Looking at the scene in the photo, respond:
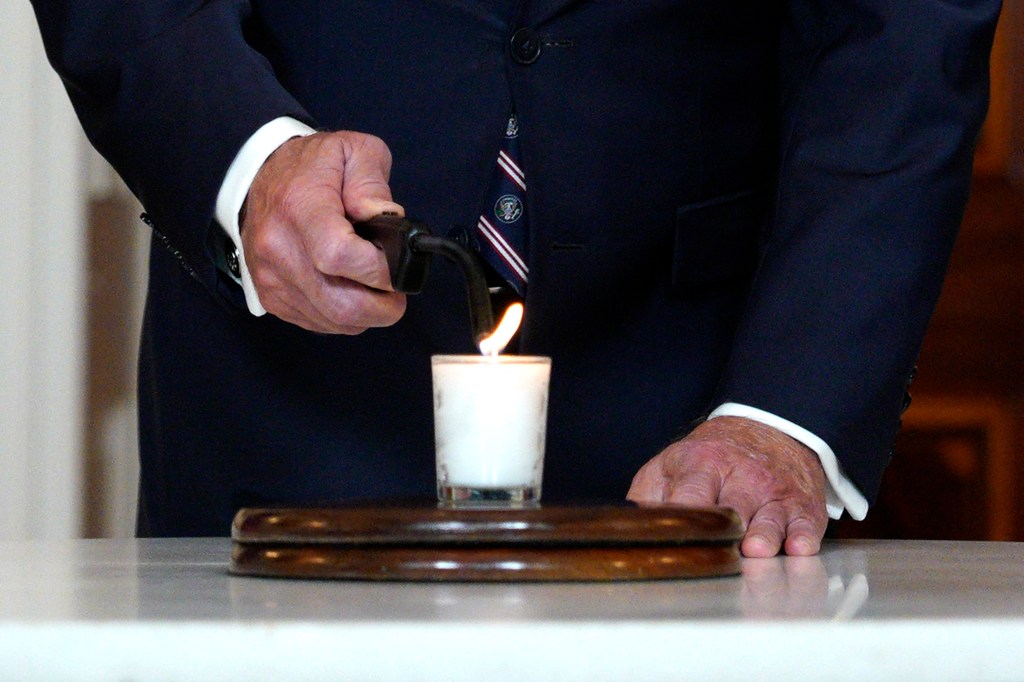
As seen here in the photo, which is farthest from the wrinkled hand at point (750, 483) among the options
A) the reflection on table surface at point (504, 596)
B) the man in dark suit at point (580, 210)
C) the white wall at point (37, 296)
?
the white wall at point (37, 296)

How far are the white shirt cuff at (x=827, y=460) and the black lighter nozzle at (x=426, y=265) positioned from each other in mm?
427

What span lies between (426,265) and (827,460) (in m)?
0.48

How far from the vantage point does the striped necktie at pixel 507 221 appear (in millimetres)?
1327

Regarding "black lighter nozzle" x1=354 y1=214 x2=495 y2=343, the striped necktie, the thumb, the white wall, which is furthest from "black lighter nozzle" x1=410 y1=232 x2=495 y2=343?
the white wall

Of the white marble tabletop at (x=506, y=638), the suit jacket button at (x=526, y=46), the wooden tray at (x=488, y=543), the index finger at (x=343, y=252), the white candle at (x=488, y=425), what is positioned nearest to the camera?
the white marble tabletop at (x=506, y=638)

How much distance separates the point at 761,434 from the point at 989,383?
1633 mm

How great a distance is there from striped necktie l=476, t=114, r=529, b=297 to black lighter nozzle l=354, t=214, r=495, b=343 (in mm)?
481

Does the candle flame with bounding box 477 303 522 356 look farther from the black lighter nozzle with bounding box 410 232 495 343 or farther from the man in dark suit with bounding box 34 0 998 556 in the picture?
the man in dark suit with bounding box 34 0 998 556

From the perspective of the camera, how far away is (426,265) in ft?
2.71

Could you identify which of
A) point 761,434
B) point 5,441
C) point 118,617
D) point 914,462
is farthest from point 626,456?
point 914,462

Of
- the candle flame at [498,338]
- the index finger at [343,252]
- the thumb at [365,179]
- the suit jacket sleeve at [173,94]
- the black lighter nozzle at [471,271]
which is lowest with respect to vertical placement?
the candle flame at [498,338]

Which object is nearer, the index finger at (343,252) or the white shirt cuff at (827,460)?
the index finger at (343,252)

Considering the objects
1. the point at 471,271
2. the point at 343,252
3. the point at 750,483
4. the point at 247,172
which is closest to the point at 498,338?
the point at 471,271

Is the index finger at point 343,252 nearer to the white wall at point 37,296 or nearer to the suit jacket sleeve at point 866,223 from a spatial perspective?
the suit jacket sleeve at point 866,223
